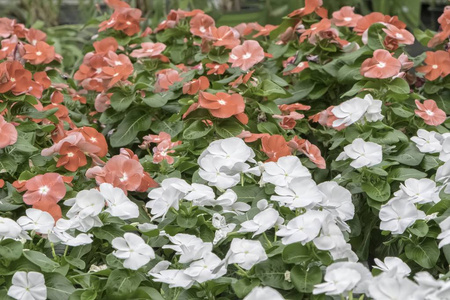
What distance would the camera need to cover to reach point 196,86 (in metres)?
1.93

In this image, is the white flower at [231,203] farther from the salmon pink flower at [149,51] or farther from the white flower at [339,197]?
the salmon pink flower at [149,51]

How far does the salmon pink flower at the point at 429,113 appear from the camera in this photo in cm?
184

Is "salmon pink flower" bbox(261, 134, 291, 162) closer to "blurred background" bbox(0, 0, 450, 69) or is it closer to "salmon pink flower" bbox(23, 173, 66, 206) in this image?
"salmon pink flower" bbox(23, 173, 66, 206)

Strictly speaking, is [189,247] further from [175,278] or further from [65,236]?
[65,236]

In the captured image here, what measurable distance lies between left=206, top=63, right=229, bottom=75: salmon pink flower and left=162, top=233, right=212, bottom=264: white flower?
876 millimetres

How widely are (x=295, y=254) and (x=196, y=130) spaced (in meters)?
0.56

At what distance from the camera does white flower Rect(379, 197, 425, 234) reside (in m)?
1.36

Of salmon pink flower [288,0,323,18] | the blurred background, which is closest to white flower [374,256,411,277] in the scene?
salmon pink flower [288,0,323,18]

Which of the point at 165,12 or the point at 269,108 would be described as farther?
the point at 165,12

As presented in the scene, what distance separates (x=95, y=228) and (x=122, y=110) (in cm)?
65

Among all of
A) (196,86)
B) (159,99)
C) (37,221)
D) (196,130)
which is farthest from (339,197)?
(159,99)

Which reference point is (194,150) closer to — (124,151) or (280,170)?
(124,151)

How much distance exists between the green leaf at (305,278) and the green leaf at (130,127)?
88 centimetres

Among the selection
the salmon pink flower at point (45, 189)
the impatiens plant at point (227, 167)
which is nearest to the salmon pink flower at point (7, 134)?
the impatiens plant at point (227, 167)
